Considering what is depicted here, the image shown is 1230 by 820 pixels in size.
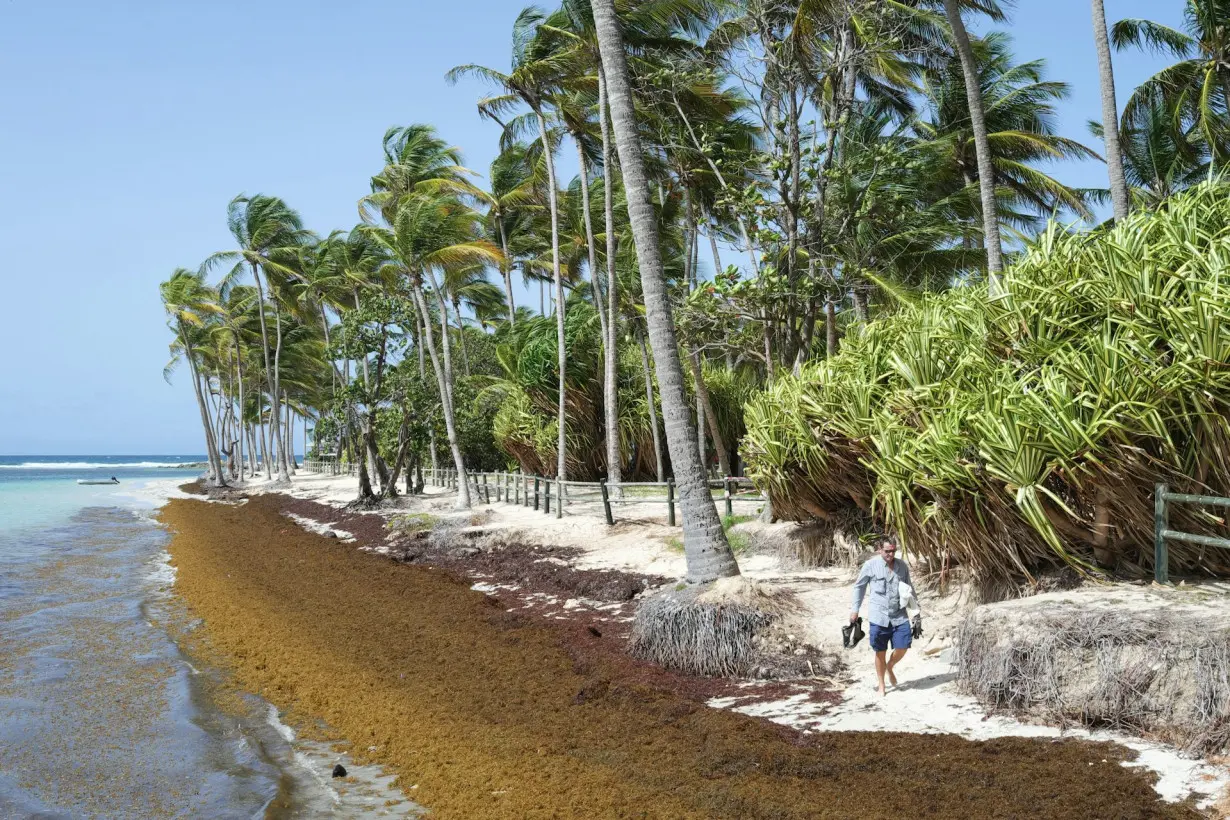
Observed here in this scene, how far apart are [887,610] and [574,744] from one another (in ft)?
8.47

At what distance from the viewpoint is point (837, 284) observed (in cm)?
1641

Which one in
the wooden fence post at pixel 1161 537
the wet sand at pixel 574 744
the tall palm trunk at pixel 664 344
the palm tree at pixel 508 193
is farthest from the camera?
the palm tree at pixel 508 193

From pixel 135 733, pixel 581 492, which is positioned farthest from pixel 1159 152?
pixel 135 733

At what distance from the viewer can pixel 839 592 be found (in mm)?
10094

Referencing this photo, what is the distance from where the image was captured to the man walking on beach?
7473 millimetres

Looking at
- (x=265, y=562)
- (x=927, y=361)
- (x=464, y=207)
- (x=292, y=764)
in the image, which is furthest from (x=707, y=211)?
(x=292, y=764)

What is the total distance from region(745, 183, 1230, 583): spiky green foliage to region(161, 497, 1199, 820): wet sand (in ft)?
7.39

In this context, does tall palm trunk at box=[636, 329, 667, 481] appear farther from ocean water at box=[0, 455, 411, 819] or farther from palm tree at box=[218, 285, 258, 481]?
palm tree at box=[218, 285, 258, 481]

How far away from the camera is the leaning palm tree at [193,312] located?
43469 mm

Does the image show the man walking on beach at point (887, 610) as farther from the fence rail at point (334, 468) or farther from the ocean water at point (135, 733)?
the fence rail at point (334, 468)

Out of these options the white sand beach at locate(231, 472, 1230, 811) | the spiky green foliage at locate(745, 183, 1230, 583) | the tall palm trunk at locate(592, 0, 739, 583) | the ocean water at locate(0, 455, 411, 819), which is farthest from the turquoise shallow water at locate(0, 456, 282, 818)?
the spiky green foliage at locate(745, 183, 1230, 583)

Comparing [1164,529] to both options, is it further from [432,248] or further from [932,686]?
[432,248]

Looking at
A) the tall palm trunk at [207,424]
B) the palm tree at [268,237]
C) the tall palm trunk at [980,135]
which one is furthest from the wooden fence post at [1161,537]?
the tall palm trunk at [207,424]

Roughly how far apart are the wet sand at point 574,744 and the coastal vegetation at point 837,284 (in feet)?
7.27
